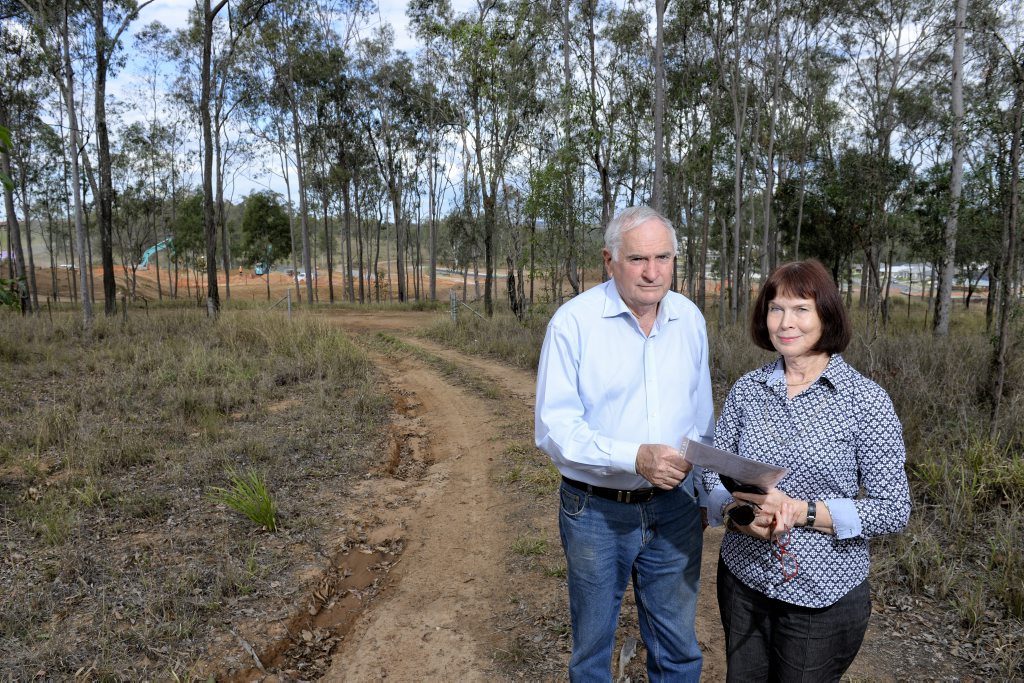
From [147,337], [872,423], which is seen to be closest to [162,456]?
[872,423]

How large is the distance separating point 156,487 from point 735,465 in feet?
15.9

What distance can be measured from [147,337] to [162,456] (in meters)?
7.60

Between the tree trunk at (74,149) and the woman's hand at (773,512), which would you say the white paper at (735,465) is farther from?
the tree trunk at (74,149)

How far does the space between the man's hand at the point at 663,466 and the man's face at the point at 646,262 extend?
492 mm

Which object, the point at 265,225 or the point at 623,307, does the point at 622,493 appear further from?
the point at 265,225

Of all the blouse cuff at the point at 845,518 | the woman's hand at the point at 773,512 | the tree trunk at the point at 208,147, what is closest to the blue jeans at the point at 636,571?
the woman's hand at the point at 773,512

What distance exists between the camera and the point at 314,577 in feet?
12.3

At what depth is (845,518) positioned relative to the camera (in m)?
1.59

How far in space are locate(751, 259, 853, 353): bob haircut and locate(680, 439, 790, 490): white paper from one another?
378 mm

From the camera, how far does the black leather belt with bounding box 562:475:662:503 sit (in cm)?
195

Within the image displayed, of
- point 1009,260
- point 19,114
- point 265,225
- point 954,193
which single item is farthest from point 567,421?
point 265,225

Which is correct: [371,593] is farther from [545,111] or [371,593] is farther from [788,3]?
[788,3]

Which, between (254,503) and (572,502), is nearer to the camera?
(572,502)

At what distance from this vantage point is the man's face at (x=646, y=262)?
6.35ft
